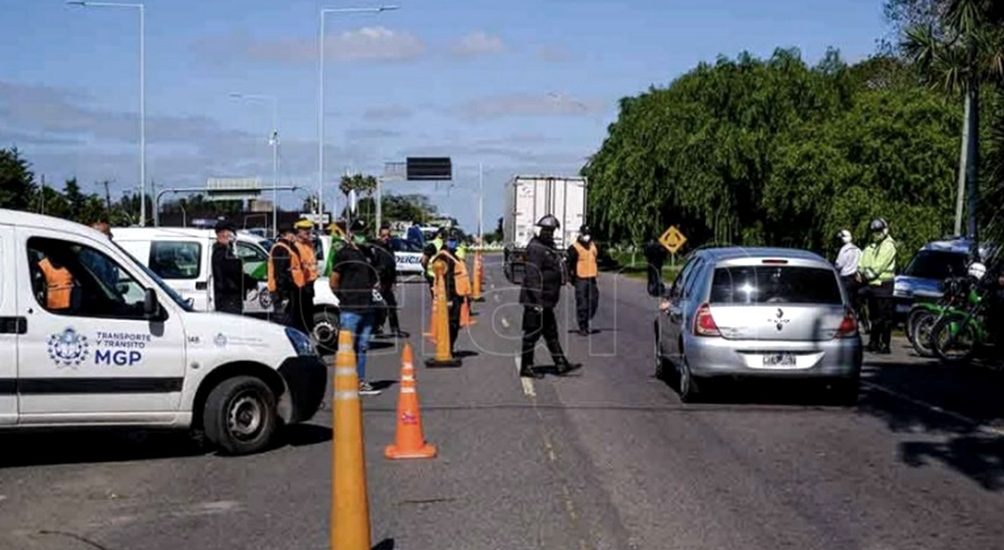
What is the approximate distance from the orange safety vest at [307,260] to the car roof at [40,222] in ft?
23.0

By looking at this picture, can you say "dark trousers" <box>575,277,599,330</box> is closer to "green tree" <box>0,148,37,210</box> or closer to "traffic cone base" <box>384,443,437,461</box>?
"traffic cone base" <box>384,443,437,461</box>

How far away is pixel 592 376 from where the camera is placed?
54.2ft

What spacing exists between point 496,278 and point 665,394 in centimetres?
3528

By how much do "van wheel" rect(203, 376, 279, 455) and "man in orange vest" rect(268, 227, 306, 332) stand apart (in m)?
6.68

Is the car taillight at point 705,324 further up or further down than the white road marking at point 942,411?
further up

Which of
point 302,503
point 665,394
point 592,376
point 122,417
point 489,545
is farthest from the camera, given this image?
point 592,376

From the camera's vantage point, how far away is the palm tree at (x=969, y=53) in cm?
1328

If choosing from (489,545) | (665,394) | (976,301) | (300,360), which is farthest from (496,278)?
(489,545)

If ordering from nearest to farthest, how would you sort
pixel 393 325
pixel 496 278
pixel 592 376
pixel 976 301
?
pixel 592 376 < pixel 976 301 < pixel 393 325 < pixel 496 278

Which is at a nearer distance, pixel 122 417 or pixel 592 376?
pixel 122 417

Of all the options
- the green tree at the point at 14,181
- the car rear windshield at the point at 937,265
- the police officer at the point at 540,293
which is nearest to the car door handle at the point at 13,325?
the police officer at the point at 540,293

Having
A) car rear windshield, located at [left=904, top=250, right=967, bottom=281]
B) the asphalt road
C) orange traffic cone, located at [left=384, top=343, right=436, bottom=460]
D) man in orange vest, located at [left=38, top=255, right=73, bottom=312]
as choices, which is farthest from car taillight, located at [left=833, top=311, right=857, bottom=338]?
car rear windshield, located at [left=904, top=250, right=967, bottom=281]

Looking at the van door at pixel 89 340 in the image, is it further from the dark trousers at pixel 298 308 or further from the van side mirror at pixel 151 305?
the dark trousers at pixel 298 308

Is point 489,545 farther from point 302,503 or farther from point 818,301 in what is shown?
point 818,301
